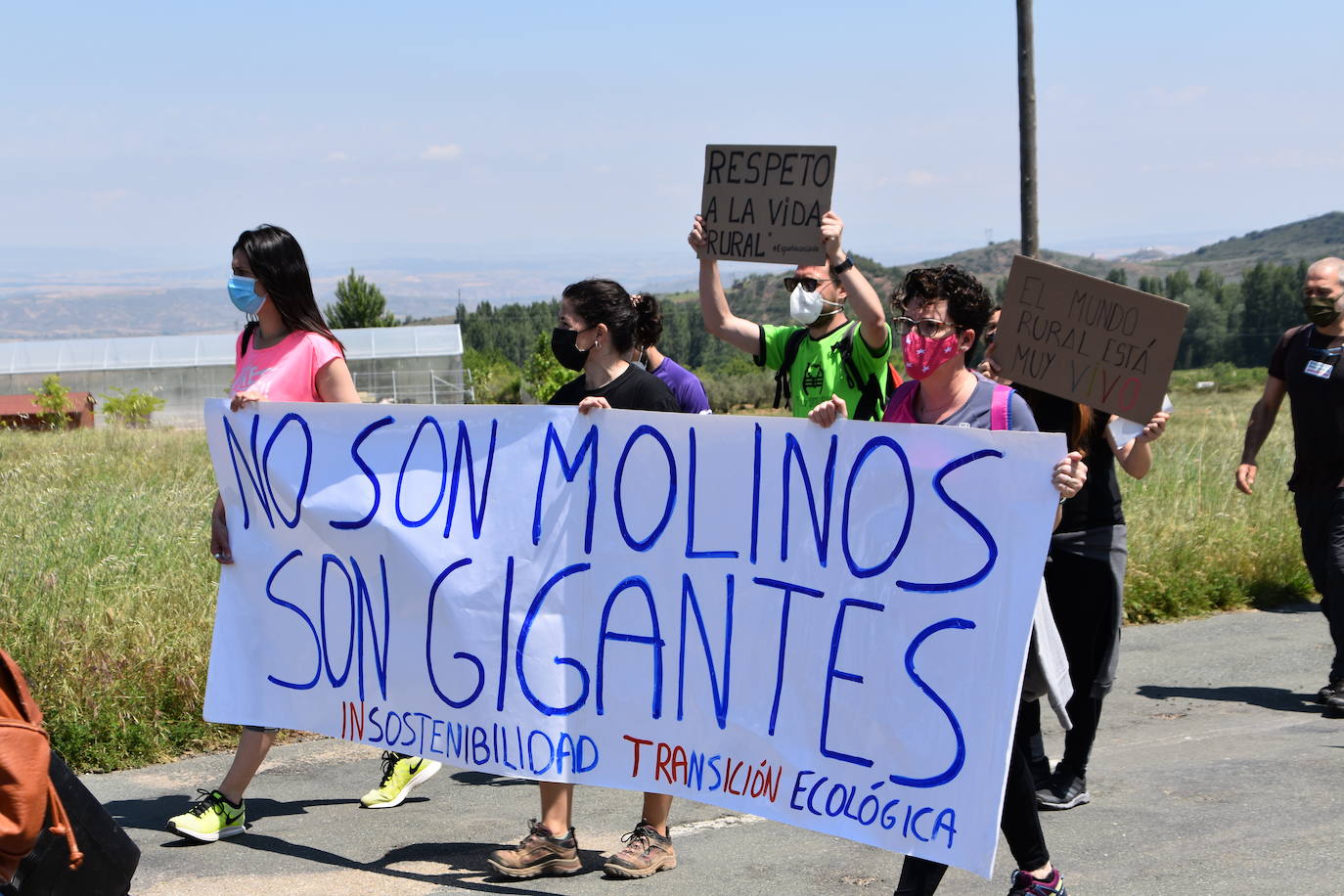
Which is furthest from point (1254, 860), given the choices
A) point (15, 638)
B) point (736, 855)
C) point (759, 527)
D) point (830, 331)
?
point (15, 638)

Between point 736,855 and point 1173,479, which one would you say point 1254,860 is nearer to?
point 736,855

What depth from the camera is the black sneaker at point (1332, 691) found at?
6302 mm

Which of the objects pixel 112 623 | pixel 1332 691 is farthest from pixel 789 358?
pixel 112 623

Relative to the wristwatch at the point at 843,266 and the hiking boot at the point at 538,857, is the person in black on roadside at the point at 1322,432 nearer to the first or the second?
the wristwatch at the point at 843,266

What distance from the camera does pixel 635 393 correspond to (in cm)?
444

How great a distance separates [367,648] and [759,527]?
4.94 ft

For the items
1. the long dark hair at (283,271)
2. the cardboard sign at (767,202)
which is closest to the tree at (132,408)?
the long dark hair at (283,271)

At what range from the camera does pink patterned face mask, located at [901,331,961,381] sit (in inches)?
149

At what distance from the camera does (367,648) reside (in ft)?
15.0

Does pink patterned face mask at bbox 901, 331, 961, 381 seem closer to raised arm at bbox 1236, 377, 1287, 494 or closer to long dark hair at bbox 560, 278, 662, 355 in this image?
long dark hair at bbox 560, 278, 662, 355

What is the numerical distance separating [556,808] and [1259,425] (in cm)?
455

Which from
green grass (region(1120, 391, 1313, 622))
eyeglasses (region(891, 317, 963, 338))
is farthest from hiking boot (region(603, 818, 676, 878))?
green grass (region(1120, 391, 1313, 622))

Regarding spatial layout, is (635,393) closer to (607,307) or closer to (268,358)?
(607,307)

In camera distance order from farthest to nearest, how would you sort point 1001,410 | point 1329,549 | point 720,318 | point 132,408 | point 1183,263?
point 1183,263 < point 132,408 < point 1329,549 < point 720,318 < point 1001,410
